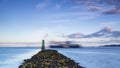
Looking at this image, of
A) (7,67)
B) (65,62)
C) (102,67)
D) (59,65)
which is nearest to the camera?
(59,65)

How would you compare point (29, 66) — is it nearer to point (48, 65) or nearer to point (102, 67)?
point (48, 65)

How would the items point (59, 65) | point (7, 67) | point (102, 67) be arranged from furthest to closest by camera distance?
Answer: point (102, 67) → point (7, 67) → point (59, 65)

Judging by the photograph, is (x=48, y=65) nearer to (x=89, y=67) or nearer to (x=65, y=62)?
(x=65, y=62)

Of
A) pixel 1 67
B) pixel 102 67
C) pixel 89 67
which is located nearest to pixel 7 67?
pixel 1 67

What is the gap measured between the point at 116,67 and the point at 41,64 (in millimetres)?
15567

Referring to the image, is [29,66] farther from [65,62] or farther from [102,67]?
[102,67]

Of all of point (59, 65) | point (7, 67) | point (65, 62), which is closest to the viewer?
point (59, 65)

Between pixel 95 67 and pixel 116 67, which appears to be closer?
pixel 95 67

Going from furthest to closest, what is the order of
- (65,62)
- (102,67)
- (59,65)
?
(102,67) < (65,62) < (59,65)

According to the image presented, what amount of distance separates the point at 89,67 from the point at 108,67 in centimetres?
314

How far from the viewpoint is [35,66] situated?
1823 cm

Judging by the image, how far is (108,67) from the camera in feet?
102

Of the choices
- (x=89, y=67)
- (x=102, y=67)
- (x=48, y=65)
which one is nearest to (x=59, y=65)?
(x=48, y=65)

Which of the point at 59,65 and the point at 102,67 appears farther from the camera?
the point at 102,67
